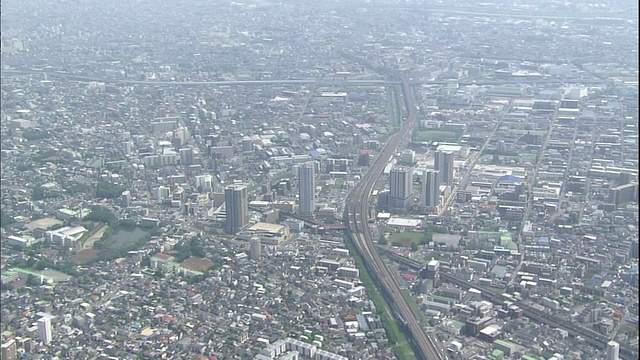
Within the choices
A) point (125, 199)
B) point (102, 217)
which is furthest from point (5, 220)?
point (125, 199)

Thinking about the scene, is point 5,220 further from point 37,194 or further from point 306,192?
point 306,192

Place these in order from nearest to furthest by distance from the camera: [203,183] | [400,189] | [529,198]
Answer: [400,189], [529,198], [203,183]

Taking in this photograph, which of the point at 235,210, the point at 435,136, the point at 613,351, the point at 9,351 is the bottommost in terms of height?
the point at 9,351

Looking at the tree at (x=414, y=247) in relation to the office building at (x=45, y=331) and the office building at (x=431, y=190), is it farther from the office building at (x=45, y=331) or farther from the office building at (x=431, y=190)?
the office building at (x=45, y=331)

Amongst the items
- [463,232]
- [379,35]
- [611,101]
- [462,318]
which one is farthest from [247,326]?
[379,35]

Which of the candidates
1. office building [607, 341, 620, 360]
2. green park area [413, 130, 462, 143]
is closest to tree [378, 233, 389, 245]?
office building [607, 341, 620, 360]

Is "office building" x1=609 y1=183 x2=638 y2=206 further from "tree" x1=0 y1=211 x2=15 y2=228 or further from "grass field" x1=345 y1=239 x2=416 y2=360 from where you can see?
"tree" x1=0 y1=211 x2=15 y2=228
